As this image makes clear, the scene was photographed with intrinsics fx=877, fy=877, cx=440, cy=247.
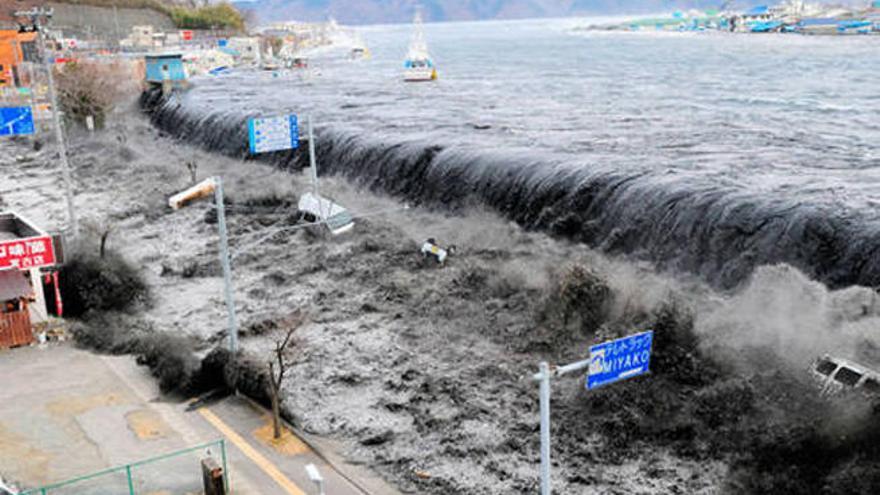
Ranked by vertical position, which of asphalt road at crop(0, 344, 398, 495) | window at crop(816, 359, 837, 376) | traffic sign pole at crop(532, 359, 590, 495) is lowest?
asphalt road at crop(0, 344, 398, 495)

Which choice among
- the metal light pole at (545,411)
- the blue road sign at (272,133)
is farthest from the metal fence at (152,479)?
the blue road sign at (272,133)

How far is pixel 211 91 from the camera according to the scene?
101375 mm

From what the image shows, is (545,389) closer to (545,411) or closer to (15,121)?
(545,411)

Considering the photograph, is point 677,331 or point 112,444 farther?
point 677,331

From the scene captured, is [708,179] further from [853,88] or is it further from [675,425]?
[853,88]

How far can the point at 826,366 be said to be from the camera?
80.9 feet

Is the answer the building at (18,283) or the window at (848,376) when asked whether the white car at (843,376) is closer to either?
the window at (848,376)

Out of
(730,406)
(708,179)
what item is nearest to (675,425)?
(730,406)

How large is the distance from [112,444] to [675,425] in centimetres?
1541

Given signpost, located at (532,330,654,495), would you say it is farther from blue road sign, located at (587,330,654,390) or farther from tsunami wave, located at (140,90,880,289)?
tsunami wave, located at (140,90,880,289)

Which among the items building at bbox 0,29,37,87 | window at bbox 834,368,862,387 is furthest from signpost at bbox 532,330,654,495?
building at bbox 0,29,37,87

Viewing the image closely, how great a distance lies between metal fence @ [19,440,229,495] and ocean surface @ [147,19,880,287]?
2040 centimetres

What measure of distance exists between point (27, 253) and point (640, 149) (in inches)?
1278

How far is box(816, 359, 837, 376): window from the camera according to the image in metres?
24.5
